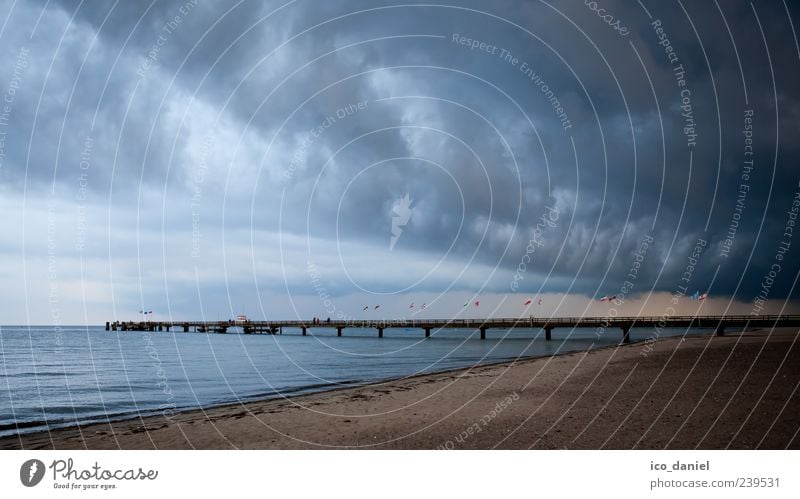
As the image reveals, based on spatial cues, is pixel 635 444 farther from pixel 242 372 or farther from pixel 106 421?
pixel 242 372

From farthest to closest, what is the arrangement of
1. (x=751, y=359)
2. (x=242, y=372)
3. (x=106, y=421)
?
(x=242, y=372) → (x=751, y=359) → (x=106, y=421)

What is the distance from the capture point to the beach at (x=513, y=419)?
1057 cm

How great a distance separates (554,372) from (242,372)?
21169 millimetres

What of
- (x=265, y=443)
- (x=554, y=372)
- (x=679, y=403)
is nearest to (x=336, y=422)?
(x=265, y=443)

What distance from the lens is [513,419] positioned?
12.7 meters

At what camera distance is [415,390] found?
2075cm

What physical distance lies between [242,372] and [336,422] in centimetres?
2286

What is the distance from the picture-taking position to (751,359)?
23547mm

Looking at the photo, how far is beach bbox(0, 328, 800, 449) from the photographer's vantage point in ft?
34.7

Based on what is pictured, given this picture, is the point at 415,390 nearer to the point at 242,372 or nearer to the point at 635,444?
the point at 635,444
